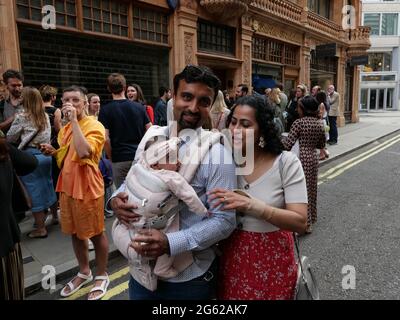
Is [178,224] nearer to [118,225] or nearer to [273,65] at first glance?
[118,225]

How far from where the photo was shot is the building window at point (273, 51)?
13.4 metres

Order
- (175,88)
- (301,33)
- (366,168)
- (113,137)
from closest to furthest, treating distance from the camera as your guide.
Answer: (175,88) → (113,137) → (366,168) → (301,33)

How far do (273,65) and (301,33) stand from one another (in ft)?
9.26

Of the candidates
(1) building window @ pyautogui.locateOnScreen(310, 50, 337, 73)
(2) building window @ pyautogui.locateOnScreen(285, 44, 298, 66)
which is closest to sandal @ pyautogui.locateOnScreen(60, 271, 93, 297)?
(2) building window @ pyautogui.locateOnScreen(285, 44, 298, 66)

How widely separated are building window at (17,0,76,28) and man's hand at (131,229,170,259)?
6.24m

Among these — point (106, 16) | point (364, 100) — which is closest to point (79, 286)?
point (106, 16)

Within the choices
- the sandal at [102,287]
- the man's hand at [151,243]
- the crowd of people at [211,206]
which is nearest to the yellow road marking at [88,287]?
the sandal at [102,287]

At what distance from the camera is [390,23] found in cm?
3959

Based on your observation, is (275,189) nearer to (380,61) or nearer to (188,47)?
(188,47)

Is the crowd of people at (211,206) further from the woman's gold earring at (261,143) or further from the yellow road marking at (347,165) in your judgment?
the yellow road marking at (347,165)
